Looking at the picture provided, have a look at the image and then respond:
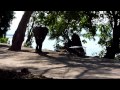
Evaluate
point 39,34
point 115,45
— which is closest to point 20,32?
point 39,34

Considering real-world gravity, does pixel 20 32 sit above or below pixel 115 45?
above

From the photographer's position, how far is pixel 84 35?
2203 centimetres

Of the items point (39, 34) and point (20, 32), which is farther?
point (20, 32)

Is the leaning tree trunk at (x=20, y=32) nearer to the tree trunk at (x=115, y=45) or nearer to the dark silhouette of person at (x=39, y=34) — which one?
the dark silhouette of person at (x=39, y=34)

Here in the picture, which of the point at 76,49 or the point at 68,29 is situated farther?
the point at 68,29

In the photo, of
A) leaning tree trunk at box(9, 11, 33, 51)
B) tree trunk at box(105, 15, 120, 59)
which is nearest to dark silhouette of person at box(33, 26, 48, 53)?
leaning tree trunk at box(9, 11, 33, 51)

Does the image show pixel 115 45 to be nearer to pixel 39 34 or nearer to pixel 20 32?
pixel 20 32

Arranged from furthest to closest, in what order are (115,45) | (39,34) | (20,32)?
(115,45)
(20,32)
(39,34)

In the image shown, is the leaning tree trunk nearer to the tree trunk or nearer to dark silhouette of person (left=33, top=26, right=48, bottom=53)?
dark silhouette of person (left=33, top=26, right=48, bottom=53)

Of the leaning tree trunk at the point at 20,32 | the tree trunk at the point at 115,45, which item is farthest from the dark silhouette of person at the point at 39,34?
the tree trunk at the point at 115,45

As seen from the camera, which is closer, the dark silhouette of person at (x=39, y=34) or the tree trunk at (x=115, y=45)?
the dark silhouette of person at (x=39, y=34)
